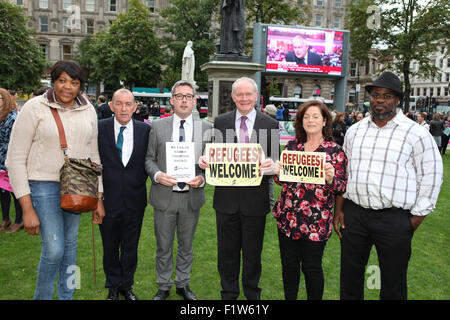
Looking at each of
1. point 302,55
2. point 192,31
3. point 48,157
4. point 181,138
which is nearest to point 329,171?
point 181,138

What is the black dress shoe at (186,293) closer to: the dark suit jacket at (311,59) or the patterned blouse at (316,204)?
the patterned blouse at (316,204)

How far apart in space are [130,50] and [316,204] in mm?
40648

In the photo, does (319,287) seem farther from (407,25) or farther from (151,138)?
(407,25)

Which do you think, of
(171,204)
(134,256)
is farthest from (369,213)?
(134,256)

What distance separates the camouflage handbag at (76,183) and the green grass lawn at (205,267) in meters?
1.55

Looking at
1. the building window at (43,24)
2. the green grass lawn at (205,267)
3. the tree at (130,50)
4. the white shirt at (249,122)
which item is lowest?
the green grass lawn at (205,267)

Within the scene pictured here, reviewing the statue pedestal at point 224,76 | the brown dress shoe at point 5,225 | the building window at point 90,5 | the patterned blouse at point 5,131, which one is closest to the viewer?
the patterned blouse at point 5,131

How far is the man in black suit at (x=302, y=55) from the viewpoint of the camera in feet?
81.2

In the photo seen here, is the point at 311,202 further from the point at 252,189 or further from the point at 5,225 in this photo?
the point at 5,225

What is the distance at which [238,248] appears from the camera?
12.2 feet

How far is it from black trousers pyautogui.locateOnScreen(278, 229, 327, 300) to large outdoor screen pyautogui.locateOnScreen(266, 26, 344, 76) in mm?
22339

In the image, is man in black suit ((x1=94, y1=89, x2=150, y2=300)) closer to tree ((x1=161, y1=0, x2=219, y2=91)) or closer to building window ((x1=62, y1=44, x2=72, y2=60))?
tree ((x1=161, y1=0, x2=219, y2=91))

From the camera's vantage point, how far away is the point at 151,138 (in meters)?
3.77

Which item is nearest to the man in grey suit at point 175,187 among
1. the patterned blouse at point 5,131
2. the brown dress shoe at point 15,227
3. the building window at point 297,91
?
the patterned blouse at point 5,131
